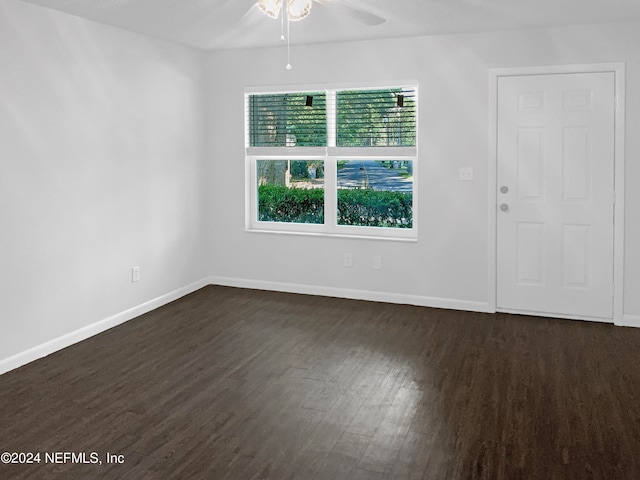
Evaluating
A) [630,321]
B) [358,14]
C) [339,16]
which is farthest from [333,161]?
[630,321]

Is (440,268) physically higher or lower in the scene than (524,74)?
lower

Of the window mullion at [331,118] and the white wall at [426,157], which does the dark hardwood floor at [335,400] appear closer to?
the white wall at [426,157]

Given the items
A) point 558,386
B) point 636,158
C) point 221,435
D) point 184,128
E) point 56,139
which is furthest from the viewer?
point 184,128

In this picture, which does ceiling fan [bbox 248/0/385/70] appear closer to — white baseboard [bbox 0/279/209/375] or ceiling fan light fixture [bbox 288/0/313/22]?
ceiling fan light fixture [bbox 288/0/313/22]

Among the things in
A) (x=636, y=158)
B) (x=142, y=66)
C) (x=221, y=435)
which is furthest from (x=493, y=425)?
(x=142, y=66)

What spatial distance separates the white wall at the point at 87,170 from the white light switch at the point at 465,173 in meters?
2.56

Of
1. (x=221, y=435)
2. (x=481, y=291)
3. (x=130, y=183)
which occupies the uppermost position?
(x=130, y=183)

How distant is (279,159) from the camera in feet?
19.7

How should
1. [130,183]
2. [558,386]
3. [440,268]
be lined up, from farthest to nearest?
[440,268] → [130,183] → [558,386]

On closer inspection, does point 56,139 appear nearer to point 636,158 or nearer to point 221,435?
point 221,435

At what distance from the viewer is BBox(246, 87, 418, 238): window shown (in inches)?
216

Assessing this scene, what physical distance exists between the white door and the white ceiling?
1.80 ft

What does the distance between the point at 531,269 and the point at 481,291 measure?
17.9 inches

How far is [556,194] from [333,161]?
2.03 m
